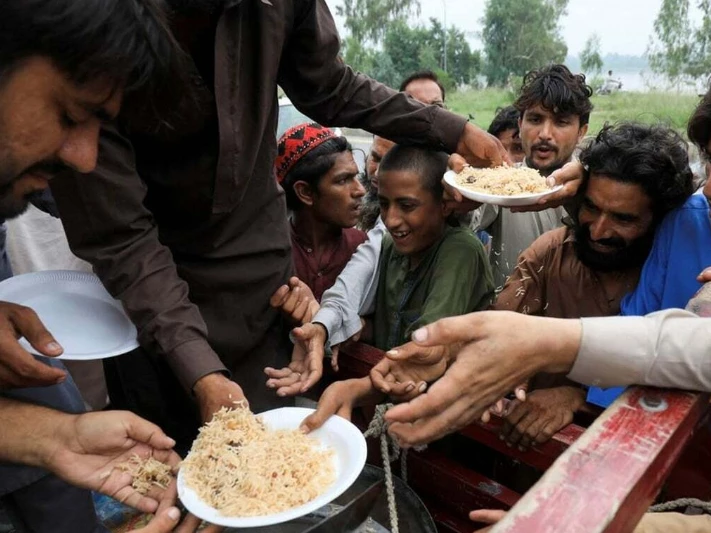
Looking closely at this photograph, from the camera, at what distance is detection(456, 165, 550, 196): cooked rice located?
7.09 ft

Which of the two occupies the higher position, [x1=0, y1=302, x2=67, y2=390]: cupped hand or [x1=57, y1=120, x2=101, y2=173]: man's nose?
[x1=57, y1=120, x2=101, y2=173]: man's nose

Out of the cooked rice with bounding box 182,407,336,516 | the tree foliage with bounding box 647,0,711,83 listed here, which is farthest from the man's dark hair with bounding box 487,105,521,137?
the tree foliage with bounding box 647,0,711,83

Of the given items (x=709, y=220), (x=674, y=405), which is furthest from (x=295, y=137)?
(x=674, y=405)

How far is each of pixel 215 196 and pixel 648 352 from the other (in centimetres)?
147

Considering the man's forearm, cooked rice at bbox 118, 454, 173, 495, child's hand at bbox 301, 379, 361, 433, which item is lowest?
cooked rice at bbox 118, 454, 173, 495

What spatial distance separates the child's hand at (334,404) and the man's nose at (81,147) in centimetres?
99

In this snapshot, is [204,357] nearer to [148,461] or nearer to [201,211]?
[148,461]

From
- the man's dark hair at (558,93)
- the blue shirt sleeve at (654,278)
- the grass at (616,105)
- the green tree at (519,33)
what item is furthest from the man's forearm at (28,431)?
the green tree at (519,33)

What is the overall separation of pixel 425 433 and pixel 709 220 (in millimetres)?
1540

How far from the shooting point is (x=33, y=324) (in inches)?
63.1

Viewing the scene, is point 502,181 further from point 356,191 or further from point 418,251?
point 356,191

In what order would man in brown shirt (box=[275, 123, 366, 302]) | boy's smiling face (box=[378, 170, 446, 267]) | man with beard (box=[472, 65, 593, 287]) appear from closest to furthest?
boy's smiling face (box=[378, 170, 446, 267]), man in brown shirt (box=[275, 123, 366, 302]), man with beard (box=[472, 65, 593, 287])

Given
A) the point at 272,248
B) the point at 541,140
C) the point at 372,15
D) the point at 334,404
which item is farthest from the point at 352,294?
the point at 372,15

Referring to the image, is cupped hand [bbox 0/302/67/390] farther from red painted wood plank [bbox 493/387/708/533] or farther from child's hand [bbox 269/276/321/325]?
red painted wood plank [bbox 493/387/708/533]
